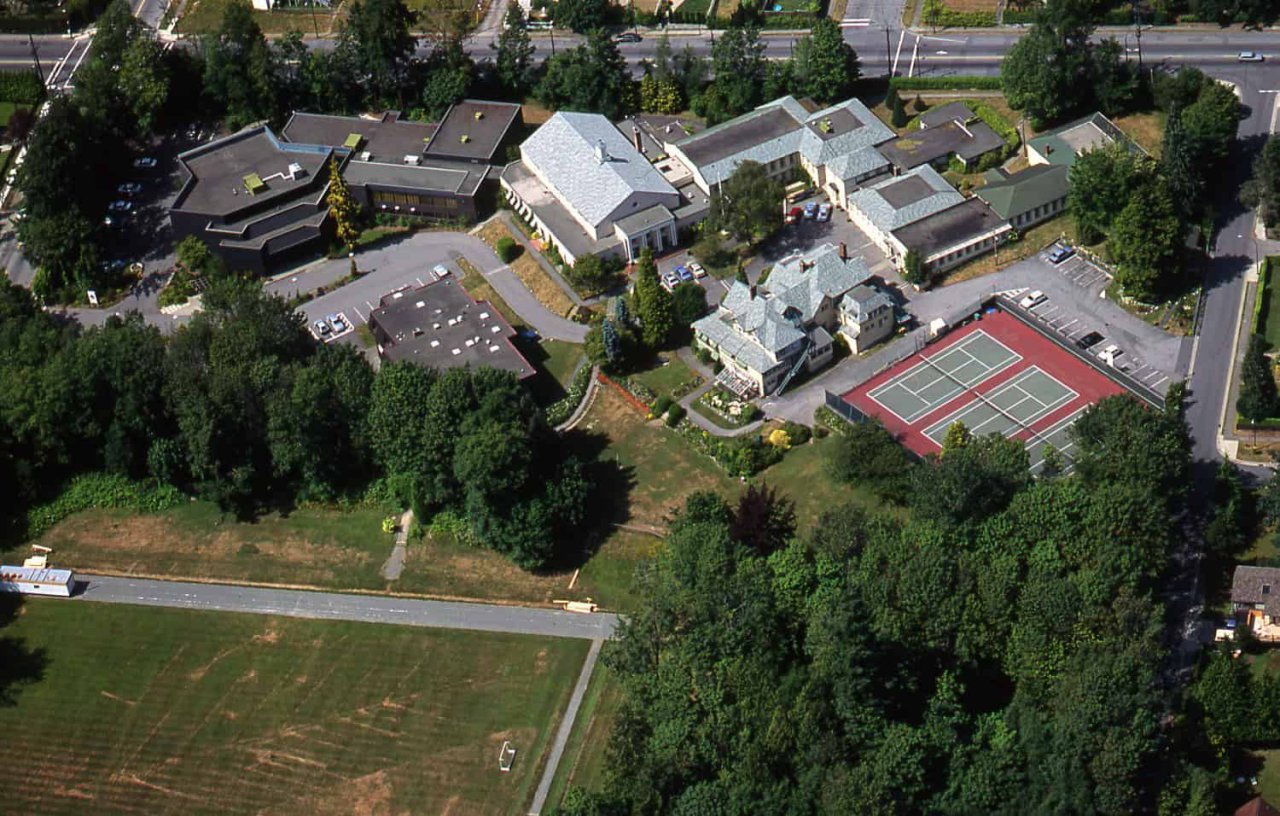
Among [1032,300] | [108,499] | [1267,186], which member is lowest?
[108,499]

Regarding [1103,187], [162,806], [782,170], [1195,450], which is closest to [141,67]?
[782,170]

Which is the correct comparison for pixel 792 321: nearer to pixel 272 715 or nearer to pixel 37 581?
pixel 272 715

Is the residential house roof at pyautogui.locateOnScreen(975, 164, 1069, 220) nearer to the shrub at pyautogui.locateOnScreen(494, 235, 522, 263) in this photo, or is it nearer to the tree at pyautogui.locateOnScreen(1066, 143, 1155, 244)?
the tree at pyautogui.locateOnScreen(1066, 143, 1155, 244)

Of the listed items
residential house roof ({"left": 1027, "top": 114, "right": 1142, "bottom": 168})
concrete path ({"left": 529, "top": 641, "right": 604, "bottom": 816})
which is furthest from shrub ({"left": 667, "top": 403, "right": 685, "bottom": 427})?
residential house roof ({"left": 1027, "top": 114, "right": 1142, "bottom": 168})

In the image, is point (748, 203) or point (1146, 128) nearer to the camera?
point (748, 203)

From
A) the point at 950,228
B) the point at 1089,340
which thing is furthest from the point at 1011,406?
the point at 950,228

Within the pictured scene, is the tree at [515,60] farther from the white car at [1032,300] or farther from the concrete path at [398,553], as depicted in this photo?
the white car at [1032,300]
